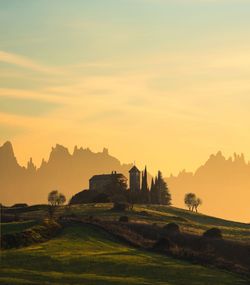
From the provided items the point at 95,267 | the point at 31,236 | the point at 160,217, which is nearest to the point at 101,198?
the point at 160,217

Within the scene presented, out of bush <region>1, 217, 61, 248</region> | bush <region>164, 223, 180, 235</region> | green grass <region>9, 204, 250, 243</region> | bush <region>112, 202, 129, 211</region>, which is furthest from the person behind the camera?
bush <region>112, 202, 129, 211</region>

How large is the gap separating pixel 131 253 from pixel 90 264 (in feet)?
34.0

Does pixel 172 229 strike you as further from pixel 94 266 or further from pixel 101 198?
pixel 101 198

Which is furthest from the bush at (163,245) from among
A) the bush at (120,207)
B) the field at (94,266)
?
the bush at (120,207)

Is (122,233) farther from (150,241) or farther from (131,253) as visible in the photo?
(131,253)

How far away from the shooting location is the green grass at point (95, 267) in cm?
5753

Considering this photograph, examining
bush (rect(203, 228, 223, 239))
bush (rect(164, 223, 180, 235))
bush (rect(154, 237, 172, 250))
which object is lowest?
bush (rect(154, 237, 172, 250))

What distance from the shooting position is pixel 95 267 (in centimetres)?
6397

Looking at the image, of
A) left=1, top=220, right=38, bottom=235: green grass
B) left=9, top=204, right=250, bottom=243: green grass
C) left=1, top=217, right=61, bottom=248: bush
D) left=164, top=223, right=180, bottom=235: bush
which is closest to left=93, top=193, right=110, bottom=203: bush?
left=9, top=204, right=250, bottom=243: green grass

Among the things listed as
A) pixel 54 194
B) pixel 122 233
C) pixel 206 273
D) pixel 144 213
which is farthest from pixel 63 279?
pixel 54 194

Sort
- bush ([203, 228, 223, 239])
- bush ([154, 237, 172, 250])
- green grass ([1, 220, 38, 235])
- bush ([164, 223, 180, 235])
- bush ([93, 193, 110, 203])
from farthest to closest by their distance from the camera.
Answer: bush ([93, 193, 110, 203]) < bush ([203, 228, 223, 239]) < bush ([164, 223, 180, 235]) < green grass ([1, 220, 38, 235]) < bush ([154, 237, 172, 250])

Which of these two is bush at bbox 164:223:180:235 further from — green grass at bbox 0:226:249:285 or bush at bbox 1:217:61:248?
green grass at bbox 0:226:249:285

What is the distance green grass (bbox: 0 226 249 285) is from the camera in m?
57.5

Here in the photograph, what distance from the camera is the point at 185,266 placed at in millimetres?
69000
